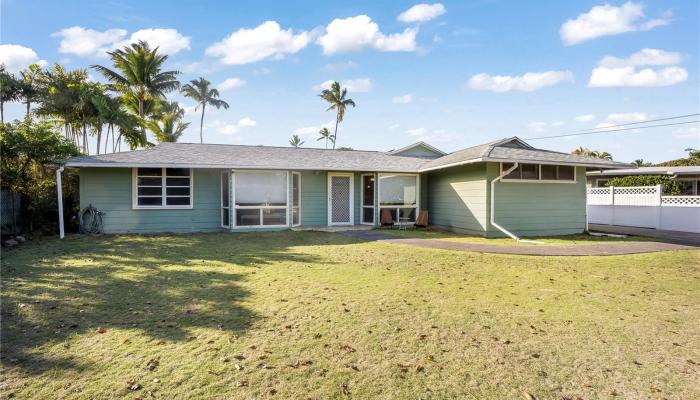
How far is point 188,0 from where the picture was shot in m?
12.2

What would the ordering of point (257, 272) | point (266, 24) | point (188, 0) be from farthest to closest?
point (266, 24) < point (188, 0) < point (257, 272)

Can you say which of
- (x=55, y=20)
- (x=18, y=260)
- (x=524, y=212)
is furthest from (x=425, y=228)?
(x=55, y=20)

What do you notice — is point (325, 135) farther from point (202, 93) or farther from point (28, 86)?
point (28, 86)

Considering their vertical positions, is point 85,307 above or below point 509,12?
below

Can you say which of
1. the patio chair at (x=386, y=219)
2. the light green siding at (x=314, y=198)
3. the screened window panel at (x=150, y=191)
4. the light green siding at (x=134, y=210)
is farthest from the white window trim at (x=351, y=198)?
the screened window panel at (x=150, y=191)

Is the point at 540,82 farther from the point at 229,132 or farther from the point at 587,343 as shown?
the point at 229,132

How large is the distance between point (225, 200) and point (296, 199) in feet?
8.73

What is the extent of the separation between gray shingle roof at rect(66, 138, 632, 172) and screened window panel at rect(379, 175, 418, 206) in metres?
0.48

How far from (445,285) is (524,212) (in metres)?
8.19

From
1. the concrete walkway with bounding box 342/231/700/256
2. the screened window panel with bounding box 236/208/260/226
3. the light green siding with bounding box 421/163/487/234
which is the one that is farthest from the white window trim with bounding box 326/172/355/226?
the concrete walkway with bounding box 342/231/700/256

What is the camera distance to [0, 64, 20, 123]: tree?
23.7 m

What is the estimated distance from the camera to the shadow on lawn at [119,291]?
396cm

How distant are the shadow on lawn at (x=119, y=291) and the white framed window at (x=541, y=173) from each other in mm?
7852

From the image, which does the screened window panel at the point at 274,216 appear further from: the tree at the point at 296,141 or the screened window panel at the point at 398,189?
the tree at the point at 296,141
